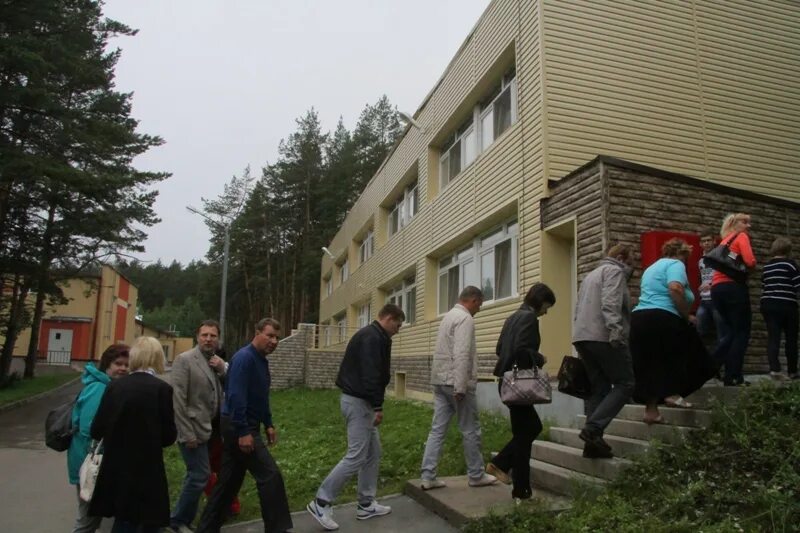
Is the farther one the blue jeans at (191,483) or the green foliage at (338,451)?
the green foliage at (338,451)

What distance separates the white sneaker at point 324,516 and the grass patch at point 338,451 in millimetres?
974

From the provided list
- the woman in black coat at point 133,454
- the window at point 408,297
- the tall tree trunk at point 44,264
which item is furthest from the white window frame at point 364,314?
the woman in black coat at point 133,454

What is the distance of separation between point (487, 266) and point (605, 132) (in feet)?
12.4

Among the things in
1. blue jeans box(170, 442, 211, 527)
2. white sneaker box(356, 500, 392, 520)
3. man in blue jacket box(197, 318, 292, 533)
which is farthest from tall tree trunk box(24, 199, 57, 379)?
→ white sneaker box(356, 500, 392, 520)

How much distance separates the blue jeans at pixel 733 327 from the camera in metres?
6.29

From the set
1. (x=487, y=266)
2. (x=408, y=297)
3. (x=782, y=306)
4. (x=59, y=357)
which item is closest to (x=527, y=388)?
(x=782, y=306)

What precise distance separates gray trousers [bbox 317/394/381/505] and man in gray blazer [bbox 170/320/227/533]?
1072 millimetres

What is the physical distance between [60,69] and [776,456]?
2144 cm

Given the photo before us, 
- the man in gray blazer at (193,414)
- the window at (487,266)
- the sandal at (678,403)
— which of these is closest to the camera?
the man in gray blazer at (193,414)

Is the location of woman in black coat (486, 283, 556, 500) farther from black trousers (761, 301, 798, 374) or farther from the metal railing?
the metal railing

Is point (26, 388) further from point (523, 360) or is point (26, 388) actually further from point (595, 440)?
point (595, 440)

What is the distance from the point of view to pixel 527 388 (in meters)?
5.13

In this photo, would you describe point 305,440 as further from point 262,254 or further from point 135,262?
point 262,254

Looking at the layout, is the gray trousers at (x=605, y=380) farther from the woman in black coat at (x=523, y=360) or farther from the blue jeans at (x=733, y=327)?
the blue jeans at (x=733, y=327)
